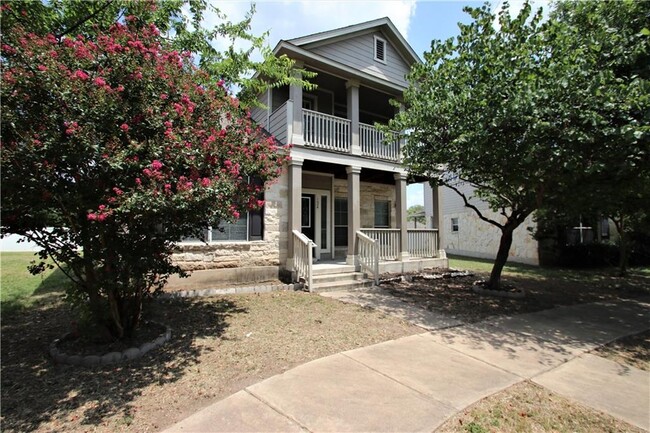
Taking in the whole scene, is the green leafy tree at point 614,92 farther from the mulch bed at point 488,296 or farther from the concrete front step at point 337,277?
the concrete front step at point 337,277

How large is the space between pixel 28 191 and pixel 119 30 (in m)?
2.07

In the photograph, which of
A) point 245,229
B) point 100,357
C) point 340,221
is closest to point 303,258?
point 245,229

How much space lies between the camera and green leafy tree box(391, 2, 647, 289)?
502 centimetres

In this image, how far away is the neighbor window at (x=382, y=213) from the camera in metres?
12.9

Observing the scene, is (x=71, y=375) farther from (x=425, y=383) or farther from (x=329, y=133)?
(x=329, y=133)

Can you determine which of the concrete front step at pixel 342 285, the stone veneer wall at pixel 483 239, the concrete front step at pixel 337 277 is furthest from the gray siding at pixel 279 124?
the stone veneer wall at pixel 483 239

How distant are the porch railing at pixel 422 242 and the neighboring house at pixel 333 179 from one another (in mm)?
35

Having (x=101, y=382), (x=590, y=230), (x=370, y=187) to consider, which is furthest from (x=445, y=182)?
(x=590, y=230)

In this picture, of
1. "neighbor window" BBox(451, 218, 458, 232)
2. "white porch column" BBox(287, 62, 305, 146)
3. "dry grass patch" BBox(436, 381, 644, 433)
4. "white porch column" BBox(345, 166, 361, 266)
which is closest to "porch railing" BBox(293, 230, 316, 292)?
"white porch column" BBox(345, 166, 361, 266)

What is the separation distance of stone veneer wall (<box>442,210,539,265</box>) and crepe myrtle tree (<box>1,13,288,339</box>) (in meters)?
13.9

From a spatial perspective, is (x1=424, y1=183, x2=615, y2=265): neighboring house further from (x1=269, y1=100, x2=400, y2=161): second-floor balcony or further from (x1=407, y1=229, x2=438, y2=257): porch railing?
(x1=269, y1=100, x2=400, y2=161): second-floor balcony

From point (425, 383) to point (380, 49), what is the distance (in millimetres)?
11010

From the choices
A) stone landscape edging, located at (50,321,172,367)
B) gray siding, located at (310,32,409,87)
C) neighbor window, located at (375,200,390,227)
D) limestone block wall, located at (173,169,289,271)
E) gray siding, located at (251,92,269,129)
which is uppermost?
gray siding, located at (310,32,409,87)

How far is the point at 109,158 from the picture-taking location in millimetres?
3268
